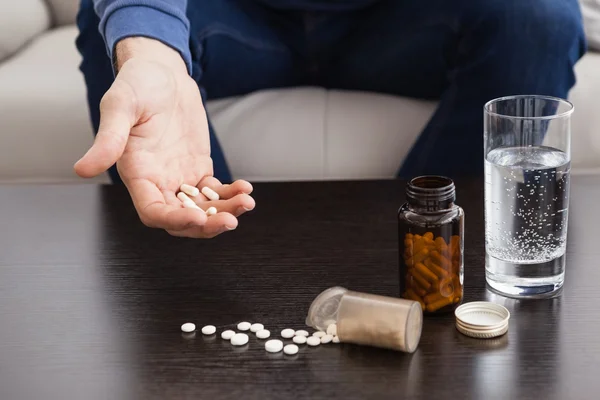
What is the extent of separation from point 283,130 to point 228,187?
0.64 m

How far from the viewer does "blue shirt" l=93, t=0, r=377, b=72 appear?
4.03ft

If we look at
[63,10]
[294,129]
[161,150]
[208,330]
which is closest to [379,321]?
[208,330]

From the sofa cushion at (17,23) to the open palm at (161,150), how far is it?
0.93 metres

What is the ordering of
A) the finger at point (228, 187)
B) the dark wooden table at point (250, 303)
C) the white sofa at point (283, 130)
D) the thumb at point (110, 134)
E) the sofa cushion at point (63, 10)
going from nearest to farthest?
the dark wooden table at point (250, 303), the thumb at point (110, 134), the finger at point (228, 187), the white sofa at point (283, 130), the sofa cushion at point (63, 10)

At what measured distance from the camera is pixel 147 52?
1192 mm

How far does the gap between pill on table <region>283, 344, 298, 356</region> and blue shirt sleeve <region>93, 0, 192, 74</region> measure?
0.57 m

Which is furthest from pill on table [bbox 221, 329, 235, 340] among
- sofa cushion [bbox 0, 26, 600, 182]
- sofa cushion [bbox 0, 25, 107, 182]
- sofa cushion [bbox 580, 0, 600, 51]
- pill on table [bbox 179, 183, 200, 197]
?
sofa cushion [bbox 580, 0, 600, 51]

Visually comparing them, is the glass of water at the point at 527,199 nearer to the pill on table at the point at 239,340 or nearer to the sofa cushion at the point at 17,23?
the pill on table at the point at 239,340

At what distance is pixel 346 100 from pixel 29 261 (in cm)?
77

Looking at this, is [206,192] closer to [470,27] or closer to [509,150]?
[509,150]

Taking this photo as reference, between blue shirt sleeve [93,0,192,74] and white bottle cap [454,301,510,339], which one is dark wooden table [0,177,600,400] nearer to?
white bottle cap [454,301,510,339]

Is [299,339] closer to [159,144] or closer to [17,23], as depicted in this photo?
[159,144]

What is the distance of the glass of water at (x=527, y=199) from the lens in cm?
87

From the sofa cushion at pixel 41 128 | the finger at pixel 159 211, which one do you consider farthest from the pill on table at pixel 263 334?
the sofa cushion at pixel 41 128
